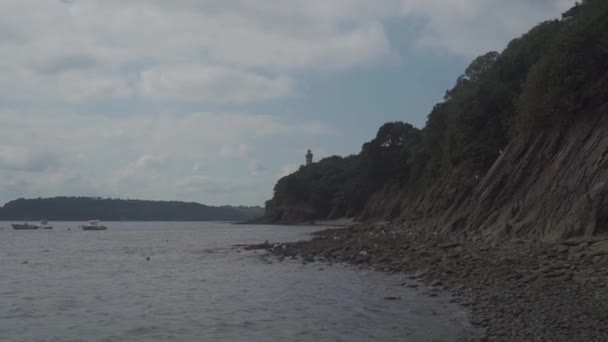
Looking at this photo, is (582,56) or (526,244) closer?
(526,244)

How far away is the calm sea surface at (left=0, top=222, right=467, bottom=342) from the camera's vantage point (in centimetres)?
1853

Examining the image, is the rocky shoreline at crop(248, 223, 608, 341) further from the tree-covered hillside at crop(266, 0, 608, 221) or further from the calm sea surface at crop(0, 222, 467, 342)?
the tree-covered hillside at crop(266, 0, 608, 221)

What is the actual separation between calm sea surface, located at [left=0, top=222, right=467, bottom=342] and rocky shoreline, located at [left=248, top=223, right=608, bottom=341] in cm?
124

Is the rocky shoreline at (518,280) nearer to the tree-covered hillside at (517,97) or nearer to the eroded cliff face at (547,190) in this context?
the eroded cliff face at (547,190)

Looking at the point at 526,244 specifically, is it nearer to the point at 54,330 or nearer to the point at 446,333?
the point at 446,333

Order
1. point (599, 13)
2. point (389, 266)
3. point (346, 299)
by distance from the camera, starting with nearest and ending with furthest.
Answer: point (346, 299) → point (389, 266) → point (599, 13)

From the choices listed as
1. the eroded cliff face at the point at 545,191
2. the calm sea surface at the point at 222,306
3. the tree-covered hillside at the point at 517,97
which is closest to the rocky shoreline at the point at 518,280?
the calm sea surface at the point at 222,306

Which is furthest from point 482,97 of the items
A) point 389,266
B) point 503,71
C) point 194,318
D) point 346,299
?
point 194,318

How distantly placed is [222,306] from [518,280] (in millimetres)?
11321

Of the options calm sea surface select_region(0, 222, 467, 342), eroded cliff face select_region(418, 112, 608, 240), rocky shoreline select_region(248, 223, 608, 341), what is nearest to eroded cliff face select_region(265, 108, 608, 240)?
eroded cliff face select_region(418, 112, 608, 240)

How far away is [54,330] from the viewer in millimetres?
19703

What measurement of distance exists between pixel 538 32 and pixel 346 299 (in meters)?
39.0

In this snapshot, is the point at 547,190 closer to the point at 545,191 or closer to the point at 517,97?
the point at 545,191

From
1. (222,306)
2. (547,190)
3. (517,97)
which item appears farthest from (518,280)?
(517,97)
